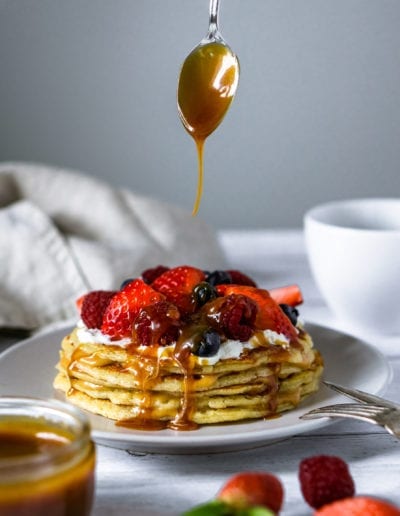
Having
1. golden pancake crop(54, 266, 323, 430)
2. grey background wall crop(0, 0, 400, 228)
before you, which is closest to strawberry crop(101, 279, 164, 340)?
golden pancake crop(54, 266, 323, 430)

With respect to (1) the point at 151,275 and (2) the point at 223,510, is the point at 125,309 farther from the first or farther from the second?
(2) the point at 223,510

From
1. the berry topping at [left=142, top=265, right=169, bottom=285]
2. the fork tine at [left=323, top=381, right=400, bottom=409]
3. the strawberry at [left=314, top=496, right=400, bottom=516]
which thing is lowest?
the strawberry at [left=314, top=496, right=400, bottom=516]

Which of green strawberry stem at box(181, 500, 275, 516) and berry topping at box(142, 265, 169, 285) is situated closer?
green strawberry stem at box(181, 500, 275, 516)

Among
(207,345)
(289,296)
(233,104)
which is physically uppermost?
(233,104)

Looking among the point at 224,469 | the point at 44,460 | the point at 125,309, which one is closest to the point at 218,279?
the point at 125,309

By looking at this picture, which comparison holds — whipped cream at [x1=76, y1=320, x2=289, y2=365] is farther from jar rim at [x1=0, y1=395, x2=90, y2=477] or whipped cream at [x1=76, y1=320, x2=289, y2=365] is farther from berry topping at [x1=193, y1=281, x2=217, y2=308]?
jar rim at [x1=0, y1=395, x2=90, y2=477]

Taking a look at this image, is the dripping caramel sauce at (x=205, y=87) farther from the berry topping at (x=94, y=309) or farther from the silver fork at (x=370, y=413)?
the silver fork at (x=370, y=413)

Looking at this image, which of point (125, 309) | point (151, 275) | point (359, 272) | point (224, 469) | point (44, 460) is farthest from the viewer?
point (359, 272)
